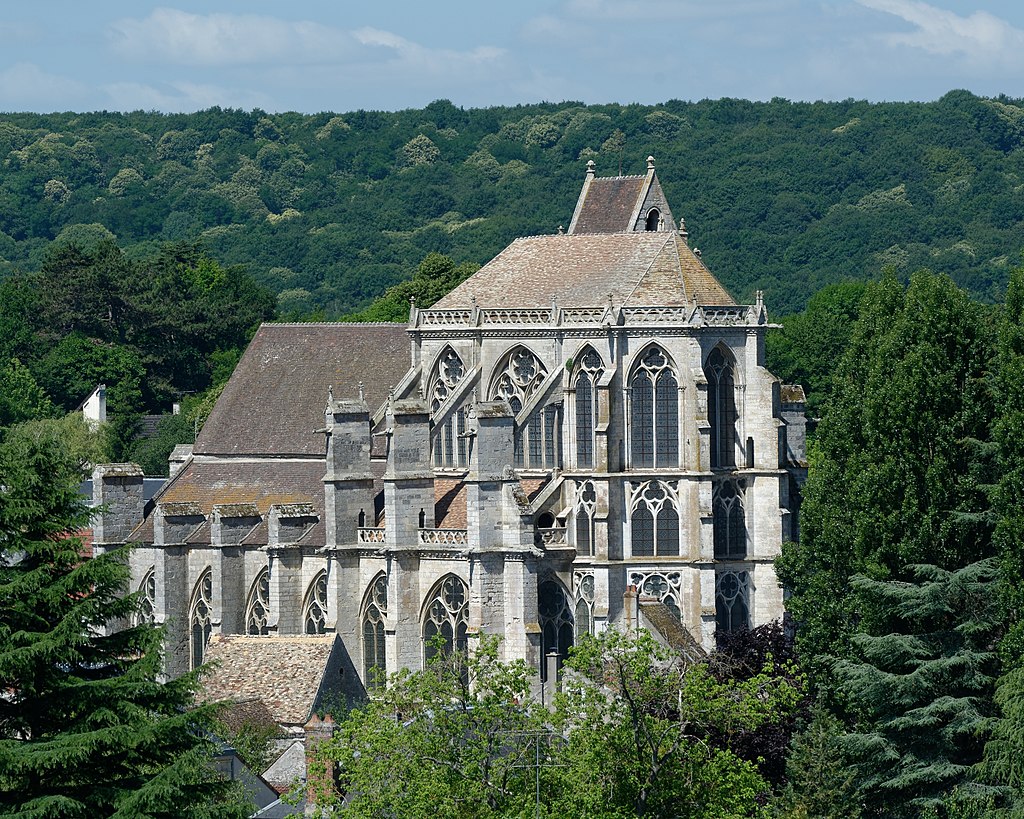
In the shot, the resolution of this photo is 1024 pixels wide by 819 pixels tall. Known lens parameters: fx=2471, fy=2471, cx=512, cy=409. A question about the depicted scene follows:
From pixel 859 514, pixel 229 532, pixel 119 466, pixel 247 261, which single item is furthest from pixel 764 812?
pixel 247 261

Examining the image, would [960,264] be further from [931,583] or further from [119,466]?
[931,583]

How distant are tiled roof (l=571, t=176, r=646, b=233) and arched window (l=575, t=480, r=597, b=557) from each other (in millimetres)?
11647

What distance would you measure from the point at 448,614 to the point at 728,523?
Answer: 8.74m

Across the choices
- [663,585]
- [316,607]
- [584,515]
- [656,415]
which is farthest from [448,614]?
[656,415]

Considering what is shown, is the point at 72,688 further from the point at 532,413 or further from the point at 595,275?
the point at 595,275

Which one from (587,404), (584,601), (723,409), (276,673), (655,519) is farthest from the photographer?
(723,409)

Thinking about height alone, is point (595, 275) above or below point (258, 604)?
above

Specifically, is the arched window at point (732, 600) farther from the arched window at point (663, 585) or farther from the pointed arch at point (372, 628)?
the pointed arch at point (372, 628)

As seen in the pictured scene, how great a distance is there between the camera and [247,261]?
190 meters

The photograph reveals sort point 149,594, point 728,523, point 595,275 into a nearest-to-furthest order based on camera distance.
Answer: point 728,523 → point 595,275 → point 149,594

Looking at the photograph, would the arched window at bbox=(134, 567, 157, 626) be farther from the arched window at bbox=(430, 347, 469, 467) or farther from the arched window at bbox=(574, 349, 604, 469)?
the arched window at bbox=(574, 349, 604, 469)

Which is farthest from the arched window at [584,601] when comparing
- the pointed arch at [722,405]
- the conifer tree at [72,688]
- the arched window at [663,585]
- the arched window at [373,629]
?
the conifer tree at [72,688]

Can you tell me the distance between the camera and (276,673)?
213ft

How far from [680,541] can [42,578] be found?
35227 mm
